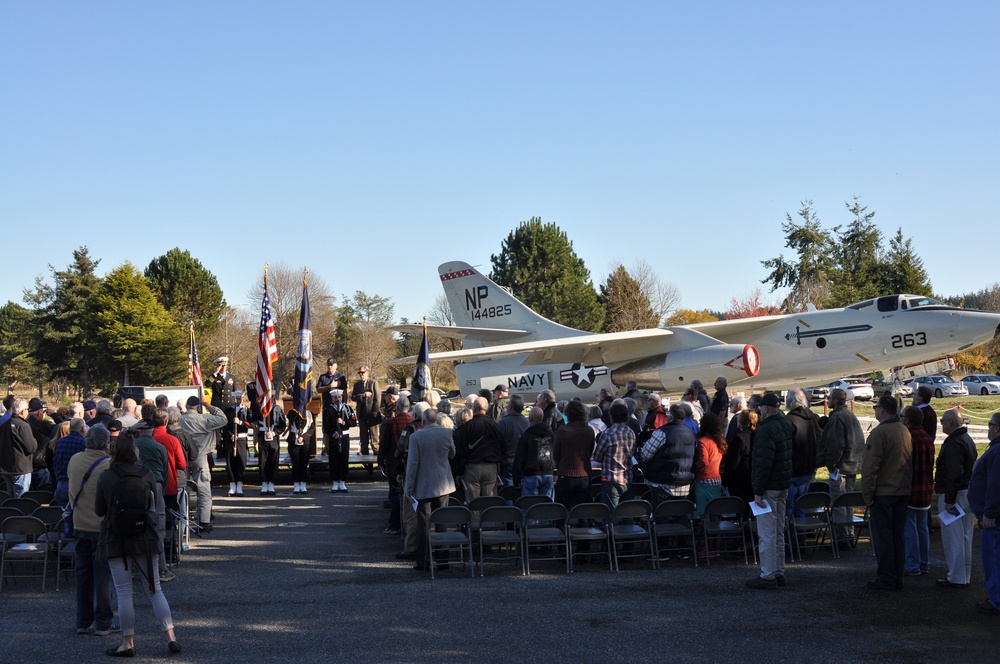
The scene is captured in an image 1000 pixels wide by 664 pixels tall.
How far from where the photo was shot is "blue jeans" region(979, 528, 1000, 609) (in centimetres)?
664

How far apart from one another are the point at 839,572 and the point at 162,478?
6854 millimetres

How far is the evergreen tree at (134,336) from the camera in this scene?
53688 millimetres

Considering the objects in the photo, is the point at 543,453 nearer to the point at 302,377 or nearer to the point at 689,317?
the point at 302,377

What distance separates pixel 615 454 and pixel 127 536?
5230 millimetres

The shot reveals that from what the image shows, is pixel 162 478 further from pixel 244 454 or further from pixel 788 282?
pixel 788 282

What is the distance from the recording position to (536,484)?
9.77 metres

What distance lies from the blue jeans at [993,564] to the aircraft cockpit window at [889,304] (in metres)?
14.4

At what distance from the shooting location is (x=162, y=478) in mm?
7992

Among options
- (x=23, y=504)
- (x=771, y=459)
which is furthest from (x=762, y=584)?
(x=23, y=504)

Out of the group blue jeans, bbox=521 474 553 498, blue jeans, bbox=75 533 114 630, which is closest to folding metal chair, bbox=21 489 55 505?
blue jeans, bbox=75 533 114 630

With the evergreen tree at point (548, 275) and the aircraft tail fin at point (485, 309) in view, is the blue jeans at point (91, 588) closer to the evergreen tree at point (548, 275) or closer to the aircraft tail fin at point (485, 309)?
the aircraft tail fin at point (485, 309)

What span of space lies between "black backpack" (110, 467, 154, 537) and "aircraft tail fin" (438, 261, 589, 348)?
19.0 meters

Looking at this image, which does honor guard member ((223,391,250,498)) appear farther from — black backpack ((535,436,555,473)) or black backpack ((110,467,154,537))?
black backpack ((110,467,154,537))

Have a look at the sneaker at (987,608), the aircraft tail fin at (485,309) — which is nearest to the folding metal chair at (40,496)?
the sneaker at (987,608)
